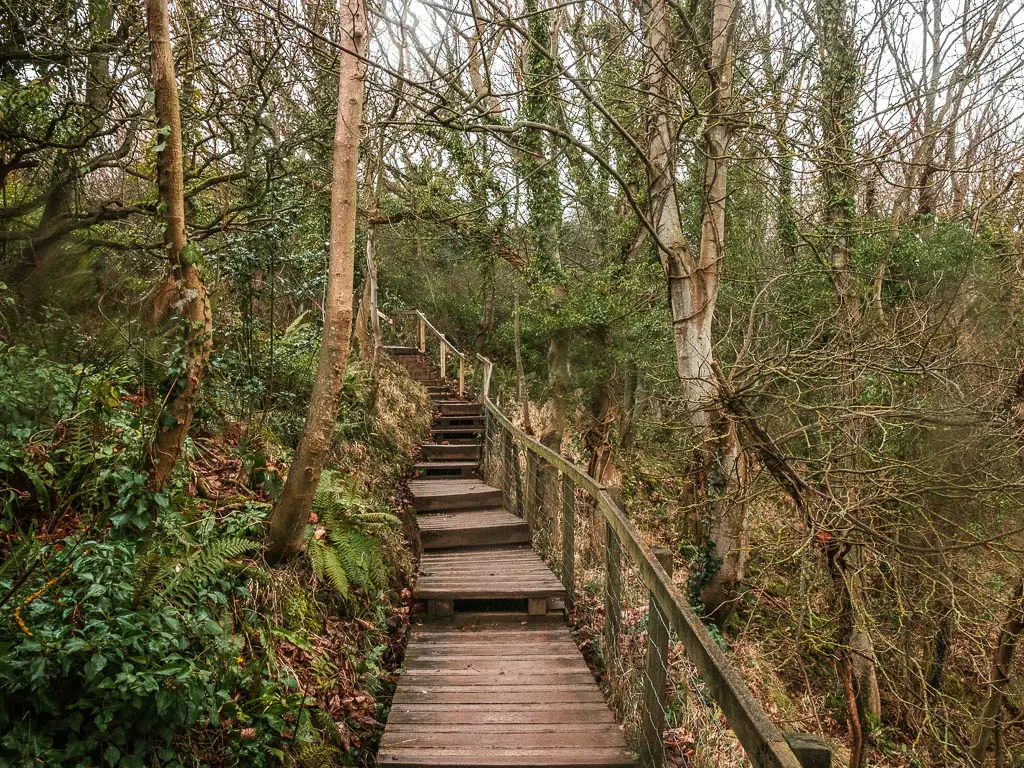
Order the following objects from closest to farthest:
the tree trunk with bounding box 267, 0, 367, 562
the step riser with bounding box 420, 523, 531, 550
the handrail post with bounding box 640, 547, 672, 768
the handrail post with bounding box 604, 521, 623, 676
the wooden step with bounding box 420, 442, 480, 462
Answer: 1. the handrail post with bounding box 640, 547, 672, 768
2. the handrail post with bounding box 604, 521, 623, 676
3. the tree trunk with bounding box 267, 0, 367, 562
4. the step riser with bounding box 420, 523, 531, 550
5. the wooden step with bounding box 420, 442, 480, 462

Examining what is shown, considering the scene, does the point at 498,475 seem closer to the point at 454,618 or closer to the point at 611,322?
the point at 454,618

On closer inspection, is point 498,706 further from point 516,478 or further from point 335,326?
point 516,478

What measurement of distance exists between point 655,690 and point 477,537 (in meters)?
4.19

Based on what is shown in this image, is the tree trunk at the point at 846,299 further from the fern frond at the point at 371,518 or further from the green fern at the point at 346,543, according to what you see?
the fern frond at the point at 371,518

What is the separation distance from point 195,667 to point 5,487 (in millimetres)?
1796

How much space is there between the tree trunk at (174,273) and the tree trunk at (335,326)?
1.00 meters

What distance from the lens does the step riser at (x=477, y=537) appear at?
7164mm

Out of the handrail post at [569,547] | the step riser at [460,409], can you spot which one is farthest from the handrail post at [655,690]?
the step riser at [460,409]

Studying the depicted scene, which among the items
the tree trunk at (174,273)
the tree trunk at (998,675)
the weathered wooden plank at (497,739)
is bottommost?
the tree trunk at (998,675)

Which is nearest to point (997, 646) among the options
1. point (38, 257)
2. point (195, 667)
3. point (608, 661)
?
point (608, 661)

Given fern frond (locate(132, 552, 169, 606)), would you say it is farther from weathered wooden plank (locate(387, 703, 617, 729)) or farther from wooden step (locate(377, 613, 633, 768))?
weathered wooden plank (locate(387, 703, 617, 729))

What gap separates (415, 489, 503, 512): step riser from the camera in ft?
27.3

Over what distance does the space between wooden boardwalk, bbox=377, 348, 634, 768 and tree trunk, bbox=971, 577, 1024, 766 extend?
462 cm

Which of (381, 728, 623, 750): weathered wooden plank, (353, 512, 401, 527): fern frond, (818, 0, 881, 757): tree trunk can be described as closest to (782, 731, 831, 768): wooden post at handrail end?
(381, 728, 623, 750): weathered wooden plank
